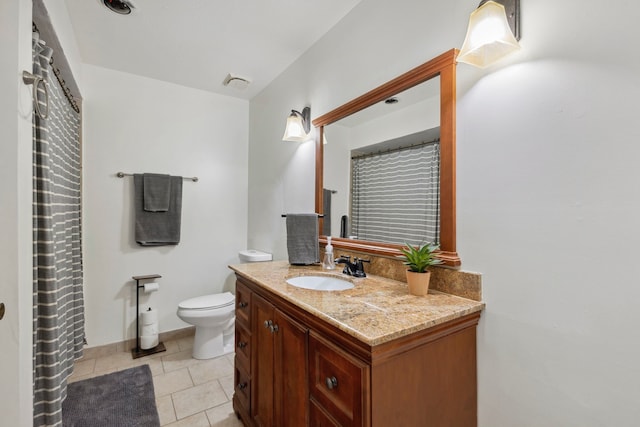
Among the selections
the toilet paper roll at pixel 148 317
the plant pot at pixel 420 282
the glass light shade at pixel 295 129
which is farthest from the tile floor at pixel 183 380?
the glass light shade at pixel 295 129

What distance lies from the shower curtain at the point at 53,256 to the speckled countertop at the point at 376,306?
93 cm

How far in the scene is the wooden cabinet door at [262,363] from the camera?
53.6 inches

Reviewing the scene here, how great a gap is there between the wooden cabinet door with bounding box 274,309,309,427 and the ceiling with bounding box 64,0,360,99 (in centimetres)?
180

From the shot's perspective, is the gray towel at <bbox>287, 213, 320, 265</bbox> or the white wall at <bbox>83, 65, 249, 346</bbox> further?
the white wall at <bbox>83, 65, 249, 346</bbox>

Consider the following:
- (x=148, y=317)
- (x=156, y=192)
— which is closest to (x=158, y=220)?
(x=156, y=192)

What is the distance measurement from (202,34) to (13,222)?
1697 mm

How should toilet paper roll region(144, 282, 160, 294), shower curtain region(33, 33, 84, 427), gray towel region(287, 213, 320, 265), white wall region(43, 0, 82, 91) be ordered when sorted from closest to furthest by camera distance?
shower curtain region(33, 33, 84, 427) → white wall region(43, 0, 82, 91) → gray towel region(287, 213, 320, 265) → toilet paper roll region(144, 282, 160, 294)

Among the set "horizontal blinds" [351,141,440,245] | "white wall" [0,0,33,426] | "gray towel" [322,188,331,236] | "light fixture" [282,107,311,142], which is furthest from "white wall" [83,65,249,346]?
"horizontal blinds" [351,141,440,245]

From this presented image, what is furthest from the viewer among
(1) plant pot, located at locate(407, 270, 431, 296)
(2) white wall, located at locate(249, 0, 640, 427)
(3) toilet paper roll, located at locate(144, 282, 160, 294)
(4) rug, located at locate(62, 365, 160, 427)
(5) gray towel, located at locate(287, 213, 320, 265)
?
(3) toilet paper roll, located at locate(144, 282, 160, 294)

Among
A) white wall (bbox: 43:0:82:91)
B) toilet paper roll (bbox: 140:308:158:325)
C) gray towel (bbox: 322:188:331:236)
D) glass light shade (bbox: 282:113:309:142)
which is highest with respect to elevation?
white wall (bbox: 43:0:82:91)

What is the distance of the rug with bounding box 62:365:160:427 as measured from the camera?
5.70ft

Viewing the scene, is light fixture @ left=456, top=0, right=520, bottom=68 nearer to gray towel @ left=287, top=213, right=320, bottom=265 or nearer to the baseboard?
gray towel @ left=287, top=213, right=320, bottom=265

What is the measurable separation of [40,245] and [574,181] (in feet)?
6.95

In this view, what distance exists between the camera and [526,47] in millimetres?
1022
